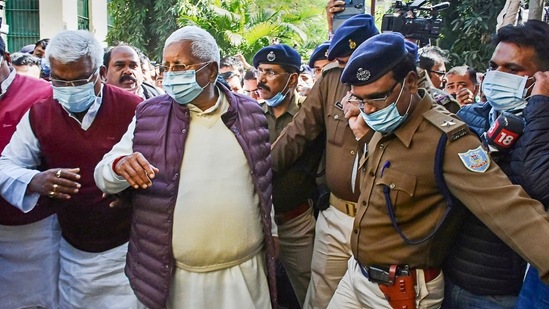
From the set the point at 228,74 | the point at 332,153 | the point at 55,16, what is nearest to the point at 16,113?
the point at 332,153

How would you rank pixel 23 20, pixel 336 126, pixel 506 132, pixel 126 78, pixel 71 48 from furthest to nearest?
1. pixel 23 20
2. pixel 126 78
3. pixel 336 126
4. pixel 71 48
5. pixel 506 132

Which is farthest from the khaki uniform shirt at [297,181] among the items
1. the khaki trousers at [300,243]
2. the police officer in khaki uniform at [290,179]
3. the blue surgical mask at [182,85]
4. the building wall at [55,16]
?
the building wall at [55,16]

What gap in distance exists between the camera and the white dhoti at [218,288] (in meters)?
3.04

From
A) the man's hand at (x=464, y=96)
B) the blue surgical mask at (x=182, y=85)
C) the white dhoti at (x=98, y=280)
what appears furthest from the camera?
the man's hand at (x=464, y=96)

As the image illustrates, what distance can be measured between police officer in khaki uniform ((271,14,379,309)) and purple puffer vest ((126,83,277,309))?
1.82 feet

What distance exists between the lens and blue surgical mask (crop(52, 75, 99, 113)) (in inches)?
132

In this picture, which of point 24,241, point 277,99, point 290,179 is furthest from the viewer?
point 277,99

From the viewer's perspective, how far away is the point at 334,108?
371 centimetres

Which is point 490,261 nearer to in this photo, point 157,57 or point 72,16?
point 72,16

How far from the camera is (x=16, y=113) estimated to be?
370 centimetres

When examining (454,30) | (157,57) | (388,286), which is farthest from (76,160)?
(157,57)

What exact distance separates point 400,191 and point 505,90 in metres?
0.69

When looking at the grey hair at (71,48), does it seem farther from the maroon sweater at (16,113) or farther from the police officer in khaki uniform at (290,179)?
the police officer in khaki uniform at (290,179)

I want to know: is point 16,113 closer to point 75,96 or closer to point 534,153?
point 75,96
